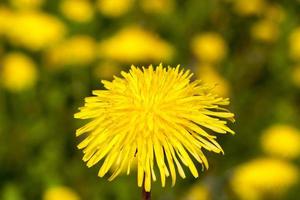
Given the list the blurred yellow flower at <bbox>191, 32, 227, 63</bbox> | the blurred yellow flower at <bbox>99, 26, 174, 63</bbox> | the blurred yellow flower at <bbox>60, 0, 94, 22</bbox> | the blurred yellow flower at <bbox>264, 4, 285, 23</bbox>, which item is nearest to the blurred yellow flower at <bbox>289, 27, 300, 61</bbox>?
the blurred yellow flower at <bbox>264, 4, 285, 23</bbox>

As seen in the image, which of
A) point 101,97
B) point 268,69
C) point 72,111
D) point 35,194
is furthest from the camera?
point 268,69

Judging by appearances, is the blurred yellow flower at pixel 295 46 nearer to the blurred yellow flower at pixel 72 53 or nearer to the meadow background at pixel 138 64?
the meadow background at pixel 138 64

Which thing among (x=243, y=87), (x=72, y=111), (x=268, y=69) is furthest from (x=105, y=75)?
(x=268, y=69)

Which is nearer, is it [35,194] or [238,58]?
[35,194]

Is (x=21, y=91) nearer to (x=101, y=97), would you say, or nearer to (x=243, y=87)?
(x=243, y=87)

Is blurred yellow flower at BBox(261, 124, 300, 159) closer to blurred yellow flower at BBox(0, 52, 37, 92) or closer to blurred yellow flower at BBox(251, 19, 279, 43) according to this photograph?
blurred yellow flower at BBox(251, 19, 279, 43)

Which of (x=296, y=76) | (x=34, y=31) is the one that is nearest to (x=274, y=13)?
(x=296, y=76)

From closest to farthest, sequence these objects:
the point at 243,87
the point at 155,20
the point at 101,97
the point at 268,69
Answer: the point at 101,97 → the point at 243,87 → the point at 268,69 → the point at 155,20

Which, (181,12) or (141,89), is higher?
(181,12)
